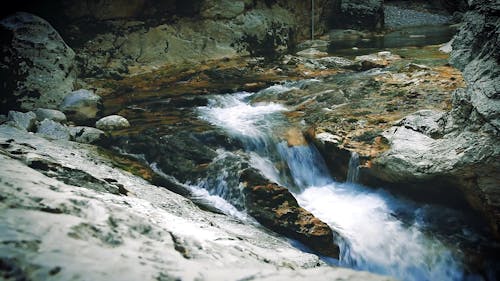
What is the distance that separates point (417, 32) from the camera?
18.7 m

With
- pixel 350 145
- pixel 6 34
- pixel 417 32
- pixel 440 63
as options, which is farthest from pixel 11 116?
pixel 417 32

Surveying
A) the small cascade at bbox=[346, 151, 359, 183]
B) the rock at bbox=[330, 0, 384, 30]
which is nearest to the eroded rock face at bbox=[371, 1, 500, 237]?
the small cascade at bbox=[346, 151, 359, 183]

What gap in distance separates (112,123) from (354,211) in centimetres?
488

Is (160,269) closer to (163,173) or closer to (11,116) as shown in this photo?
(163,173)

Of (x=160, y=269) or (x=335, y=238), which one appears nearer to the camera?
(x=160, y=269)

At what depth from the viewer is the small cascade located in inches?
224

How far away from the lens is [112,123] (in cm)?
730

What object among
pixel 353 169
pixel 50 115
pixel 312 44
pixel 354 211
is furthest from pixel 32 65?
pixel 312 44

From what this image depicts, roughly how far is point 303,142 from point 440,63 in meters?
5.39

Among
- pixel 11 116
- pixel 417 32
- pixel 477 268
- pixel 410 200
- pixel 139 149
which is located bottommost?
pixel 477 268

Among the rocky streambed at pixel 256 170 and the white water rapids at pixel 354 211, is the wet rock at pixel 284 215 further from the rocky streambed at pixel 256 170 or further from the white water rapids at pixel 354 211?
the white water rapids at pixel 354 211

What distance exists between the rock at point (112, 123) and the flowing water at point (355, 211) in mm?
1657

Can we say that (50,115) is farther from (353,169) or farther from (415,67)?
(415,67)

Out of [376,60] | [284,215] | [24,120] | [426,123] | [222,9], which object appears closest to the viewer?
[284,215]
